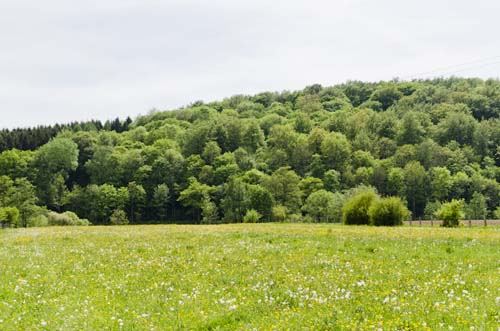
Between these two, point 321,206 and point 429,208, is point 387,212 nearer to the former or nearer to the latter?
point 321,206

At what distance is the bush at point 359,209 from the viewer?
47844 millimetres

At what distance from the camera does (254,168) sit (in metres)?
148

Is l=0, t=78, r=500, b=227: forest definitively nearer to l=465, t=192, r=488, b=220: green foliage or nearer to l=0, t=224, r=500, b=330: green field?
l=465, t=192, r=488, b=220: green foliage

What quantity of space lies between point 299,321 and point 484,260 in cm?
884

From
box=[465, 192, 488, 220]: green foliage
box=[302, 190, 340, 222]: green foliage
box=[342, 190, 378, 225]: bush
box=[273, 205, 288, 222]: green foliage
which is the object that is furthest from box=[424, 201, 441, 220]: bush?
box=[342, 190, 378, 225]: bush

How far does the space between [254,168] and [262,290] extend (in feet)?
449

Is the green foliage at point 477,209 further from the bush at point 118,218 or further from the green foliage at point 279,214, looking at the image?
the bush at point 118,218

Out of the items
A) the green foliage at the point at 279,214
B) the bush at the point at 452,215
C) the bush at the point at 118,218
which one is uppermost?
the bush at the point at 452,215

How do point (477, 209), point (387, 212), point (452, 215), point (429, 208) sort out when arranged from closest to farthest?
point (387, 212) < point (452, 215) < point (477, 209) < point (429, 208)

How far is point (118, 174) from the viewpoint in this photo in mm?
150625

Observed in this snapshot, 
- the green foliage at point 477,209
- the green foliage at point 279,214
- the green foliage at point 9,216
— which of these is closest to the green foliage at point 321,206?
the green foliage at point 279,214

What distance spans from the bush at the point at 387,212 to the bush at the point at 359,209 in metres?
2.16

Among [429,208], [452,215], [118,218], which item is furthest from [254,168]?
[452,215]

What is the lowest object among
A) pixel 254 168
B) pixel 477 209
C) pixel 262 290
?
pixel 477 209
